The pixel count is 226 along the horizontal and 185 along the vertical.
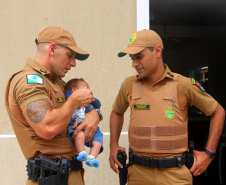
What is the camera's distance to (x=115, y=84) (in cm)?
295

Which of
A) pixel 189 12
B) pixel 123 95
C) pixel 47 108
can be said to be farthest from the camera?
pixel 189 12

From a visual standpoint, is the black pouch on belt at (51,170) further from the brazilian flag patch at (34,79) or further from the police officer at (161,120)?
the police officer at (161,120)

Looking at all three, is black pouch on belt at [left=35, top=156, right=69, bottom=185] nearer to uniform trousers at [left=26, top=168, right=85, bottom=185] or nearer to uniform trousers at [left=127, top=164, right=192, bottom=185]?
uniform trousers at [left=26, top=168, right=85, bottom=185]

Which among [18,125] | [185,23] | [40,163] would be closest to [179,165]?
[40,163]

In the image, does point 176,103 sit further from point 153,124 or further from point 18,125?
point 18,125

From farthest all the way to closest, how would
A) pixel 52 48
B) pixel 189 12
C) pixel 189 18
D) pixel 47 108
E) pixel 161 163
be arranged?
pixel 189 18 → pixel 189 12 → pixel 161 163 → pixel 52 48 → pixel 47 108

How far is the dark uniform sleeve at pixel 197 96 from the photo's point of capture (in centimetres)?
187

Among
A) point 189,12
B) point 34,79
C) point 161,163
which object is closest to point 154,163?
point 161,163

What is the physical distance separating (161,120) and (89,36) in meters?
1.65

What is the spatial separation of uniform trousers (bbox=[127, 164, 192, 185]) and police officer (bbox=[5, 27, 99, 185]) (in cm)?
55

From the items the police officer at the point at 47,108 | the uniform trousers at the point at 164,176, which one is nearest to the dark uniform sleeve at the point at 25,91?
the police officer at the point at 47,108

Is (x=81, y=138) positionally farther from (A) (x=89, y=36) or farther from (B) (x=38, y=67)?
(A) (x=89, y=36)

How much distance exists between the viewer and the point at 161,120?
1.86 metres

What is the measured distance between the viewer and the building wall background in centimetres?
290
